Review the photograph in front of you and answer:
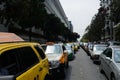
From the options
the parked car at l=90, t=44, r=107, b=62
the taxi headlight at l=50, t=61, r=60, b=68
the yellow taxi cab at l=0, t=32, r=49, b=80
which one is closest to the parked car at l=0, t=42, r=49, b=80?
the yellow taxi cab at l=0, t=32, r=49, b=80

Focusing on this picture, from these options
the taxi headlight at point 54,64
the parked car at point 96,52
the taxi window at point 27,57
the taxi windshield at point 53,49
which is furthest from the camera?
the parked car at point 96,52

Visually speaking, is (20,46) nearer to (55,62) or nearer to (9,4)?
(55,62)

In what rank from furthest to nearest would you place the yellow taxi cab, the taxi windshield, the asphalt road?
the taxi windshield, the asphalt road, the yellow taxi cab

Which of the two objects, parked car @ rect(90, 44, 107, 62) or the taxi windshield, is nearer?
the taxi windshield

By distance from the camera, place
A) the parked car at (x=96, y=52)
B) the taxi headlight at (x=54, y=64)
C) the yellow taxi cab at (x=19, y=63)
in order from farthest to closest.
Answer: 1. the parked car at (x=96, y=52)
2. the taxi headlight at (x=54, y=64)
3. the yellow taxi cab at (x=19, y=63)

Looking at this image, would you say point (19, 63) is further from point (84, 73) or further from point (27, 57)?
point (84, 73)

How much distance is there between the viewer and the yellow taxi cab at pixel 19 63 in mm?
5063

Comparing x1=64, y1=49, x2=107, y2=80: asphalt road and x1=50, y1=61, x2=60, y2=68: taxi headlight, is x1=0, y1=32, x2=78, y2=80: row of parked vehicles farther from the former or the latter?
x1=64, y1=49, x2=107, y2=80: asphalt road

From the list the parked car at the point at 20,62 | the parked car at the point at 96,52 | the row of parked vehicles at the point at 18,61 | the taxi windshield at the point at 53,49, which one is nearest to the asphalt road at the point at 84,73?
the taxi windshield at the point at 53,49

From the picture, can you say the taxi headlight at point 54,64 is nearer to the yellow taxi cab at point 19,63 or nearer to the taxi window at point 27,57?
the yellow taxi cab at point 19,63

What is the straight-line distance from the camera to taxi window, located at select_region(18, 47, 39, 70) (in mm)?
5883

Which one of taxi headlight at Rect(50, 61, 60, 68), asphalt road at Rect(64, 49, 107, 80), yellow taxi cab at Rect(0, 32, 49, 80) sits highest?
yellow taxi cab at Rect(0, 32, 49, 80)

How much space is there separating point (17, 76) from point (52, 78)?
775cm

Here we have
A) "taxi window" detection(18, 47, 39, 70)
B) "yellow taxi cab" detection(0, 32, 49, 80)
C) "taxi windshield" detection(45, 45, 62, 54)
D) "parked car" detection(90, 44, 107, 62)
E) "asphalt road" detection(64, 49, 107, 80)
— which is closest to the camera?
"yellow taxi cab" detection(0, 32, 49, 80)
